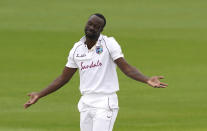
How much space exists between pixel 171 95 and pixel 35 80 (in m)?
3.94

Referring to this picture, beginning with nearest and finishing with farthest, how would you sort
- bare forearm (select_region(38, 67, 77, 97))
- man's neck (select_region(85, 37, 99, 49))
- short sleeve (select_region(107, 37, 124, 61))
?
1. short sleeve (select_region(107, 37, 124, 61))
2. man's neck (select_region(85, 37, 99, 49))
3. bare forearm (select_region(38, 67, 77, 97))

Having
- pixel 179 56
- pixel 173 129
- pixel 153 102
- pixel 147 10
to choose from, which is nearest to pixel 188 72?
pixel 179 56

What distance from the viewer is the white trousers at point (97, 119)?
8969 millimetres

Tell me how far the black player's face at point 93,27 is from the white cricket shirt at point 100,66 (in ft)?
0.45

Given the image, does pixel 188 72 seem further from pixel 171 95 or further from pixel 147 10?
pixel 147 10

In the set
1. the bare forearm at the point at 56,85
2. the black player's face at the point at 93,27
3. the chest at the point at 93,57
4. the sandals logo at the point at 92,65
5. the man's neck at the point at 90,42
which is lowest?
the bare forearm at the point at 56,85

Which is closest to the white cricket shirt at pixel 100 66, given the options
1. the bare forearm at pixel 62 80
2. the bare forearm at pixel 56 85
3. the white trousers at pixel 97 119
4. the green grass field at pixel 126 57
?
the white trousers at pixel 97 119

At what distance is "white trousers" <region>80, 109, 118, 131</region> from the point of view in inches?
353

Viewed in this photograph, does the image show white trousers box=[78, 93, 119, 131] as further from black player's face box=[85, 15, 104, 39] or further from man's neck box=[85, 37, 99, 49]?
black player's face box=[85, 15, 104, 39]

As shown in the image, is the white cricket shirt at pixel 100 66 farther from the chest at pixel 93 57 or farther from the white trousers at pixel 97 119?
the white trousers at pixel 97 119

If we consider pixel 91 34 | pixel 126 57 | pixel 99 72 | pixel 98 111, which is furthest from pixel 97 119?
pixel 126 57

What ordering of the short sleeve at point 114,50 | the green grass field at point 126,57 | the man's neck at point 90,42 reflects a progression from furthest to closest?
the green grass field at point 126,57, the man's neck at point 90,42, the short sleeve at point 114,50

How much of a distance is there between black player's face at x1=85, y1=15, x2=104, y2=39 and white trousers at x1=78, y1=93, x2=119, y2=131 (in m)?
0.75

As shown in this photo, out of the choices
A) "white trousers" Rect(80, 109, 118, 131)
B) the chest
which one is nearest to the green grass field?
"white trousers" Rect(80, 109, 118, 131)
